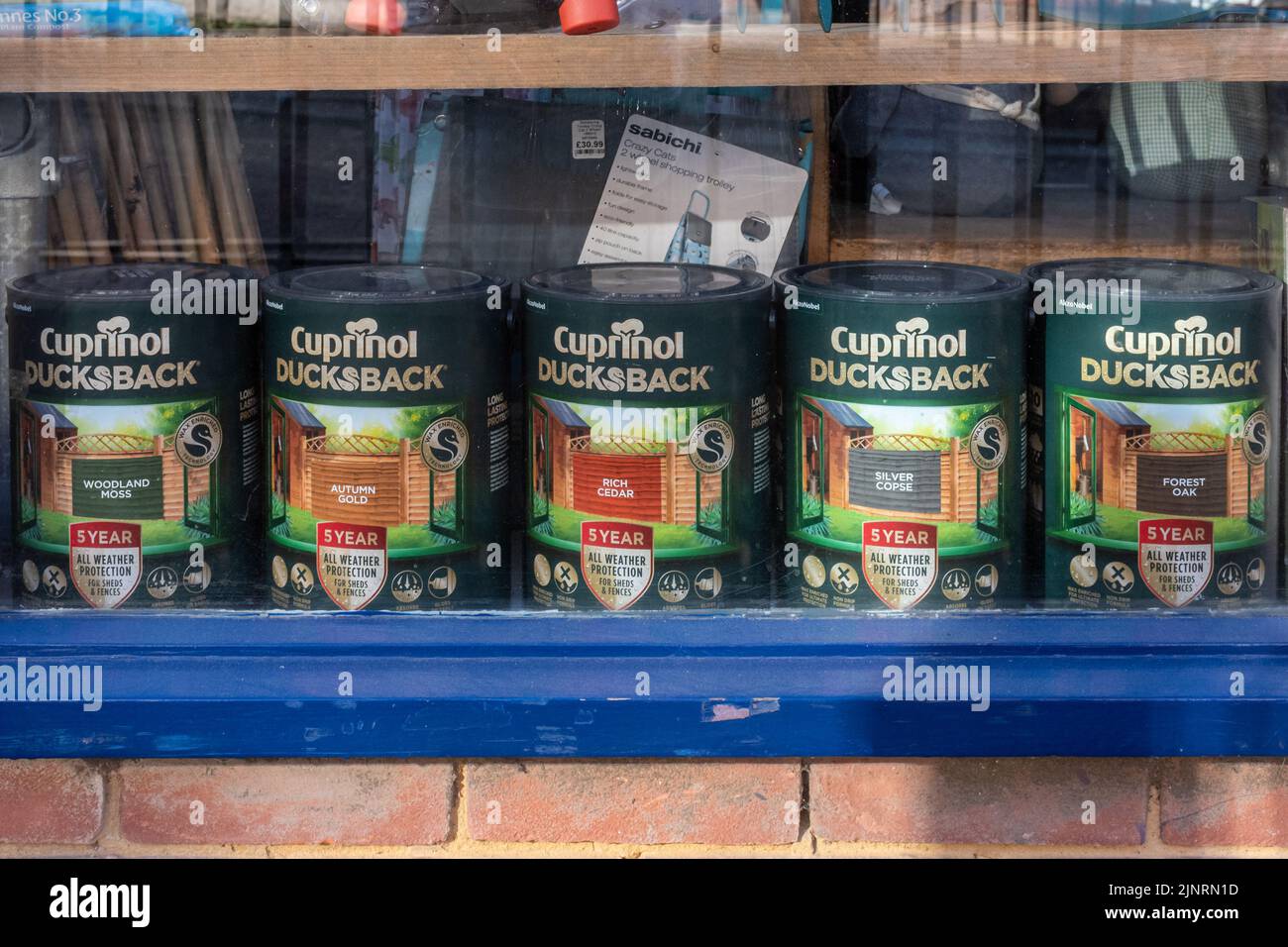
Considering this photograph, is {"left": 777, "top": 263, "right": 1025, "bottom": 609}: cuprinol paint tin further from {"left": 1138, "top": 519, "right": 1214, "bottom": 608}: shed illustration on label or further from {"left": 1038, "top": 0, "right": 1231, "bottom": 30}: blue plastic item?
{"left": 1038, "top": 0, "right": 1231, "bottom": 30}: blue plastic item

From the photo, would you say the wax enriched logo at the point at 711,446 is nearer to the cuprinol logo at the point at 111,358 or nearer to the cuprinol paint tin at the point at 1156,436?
the cuprinol paint tin at the point at 1156,436

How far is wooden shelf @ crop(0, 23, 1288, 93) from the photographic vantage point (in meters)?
1.41

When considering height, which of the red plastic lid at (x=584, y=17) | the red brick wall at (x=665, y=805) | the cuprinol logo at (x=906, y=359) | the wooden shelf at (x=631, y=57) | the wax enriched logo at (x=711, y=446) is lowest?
the red brick wall at (x=665, y=805)

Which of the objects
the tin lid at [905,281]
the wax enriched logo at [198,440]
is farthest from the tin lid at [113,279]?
the tin lid at [905,281]

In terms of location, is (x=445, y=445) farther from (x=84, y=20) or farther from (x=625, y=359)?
(x=84, y=20)

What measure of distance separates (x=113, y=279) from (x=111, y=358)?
0.11 meters

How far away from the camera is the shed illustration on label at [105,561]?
1.41m

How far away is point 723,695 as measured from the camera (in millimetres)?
1358

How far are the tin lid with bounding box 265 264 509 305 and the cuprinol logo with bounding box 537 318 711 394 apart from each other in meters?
0.10

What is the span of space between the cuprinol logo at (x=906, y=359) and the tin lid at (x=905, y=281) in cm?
3

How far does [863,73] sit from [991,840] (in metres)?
0.66

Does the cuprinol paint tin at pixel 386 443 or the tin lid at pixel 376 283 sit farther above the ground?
the tin lid at pixel 376 283

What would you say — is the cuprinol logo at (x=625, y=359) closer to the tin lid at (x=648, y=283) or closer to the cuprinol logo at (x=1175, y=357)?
the tin lid at (x=648, y=283)
